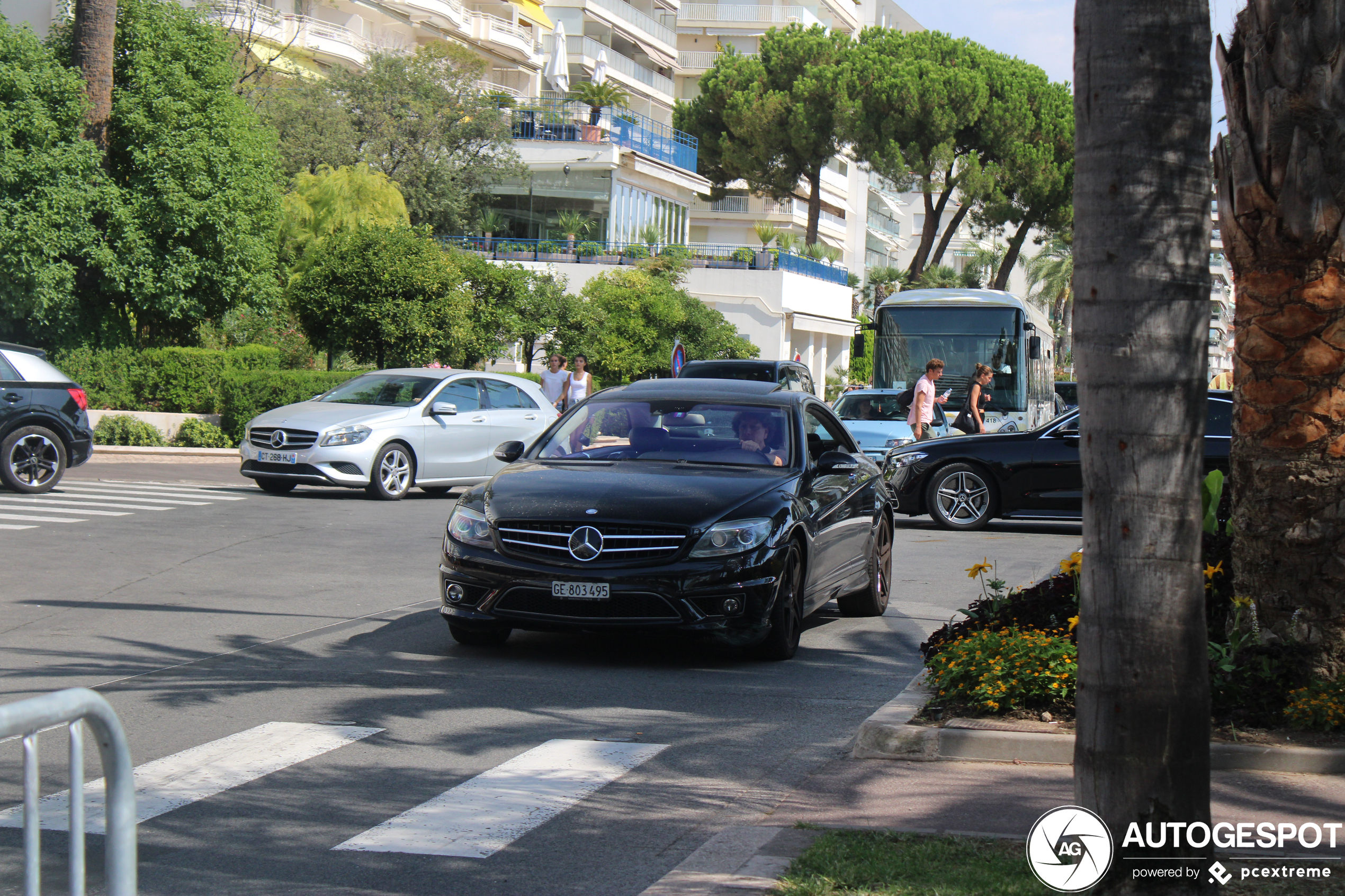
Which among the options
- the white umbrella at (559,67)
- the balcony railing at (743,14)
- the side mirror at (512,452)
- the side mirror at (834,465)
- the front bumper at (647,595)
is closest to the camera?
the front bumper at (647,595)

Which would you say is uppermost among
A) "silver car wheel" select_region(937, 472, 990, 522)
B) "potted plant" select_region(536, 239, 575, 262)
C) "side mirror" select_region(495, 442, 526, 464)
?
"potted plant" select_region(536, 239, 575, 262)

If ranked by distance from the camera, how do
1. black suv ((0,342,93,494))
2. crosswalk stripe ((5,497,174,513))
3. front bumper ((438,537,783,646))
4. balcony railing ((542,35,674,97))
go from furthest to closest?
balcony railing ((542,35,674,97)), black suv ((0,342,93,494)), crosswalk stripe ((5,497,174,513)), front bumper ((438,537,783,646))

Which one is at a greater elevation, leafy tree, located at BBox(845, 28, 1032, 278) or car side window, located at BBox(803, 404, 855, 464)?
leafy tree, located at BBox(845, 28, 1032, 278)

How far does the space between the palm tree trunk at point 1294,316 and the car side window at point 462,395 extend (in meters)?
13.5

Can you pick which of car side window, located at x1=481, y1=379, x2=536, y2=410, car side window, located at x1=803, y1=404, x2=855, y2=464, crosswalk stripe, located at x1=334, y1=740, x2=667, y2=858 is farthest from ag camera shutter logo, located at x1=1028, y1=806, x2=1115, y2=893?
car side window, located at x1=481, y1=379, x2=536, y2=410

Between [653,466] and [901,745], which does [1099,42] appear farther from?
[653,466]

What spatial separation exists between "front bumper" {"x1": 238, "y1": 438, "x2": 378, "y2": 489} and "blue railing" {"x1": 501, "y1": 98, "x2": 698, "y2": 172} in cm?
3599

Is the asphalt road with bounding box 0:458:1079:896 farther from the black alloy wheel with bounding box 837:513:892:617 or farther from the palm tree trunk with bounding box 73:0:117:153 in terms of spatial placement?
the palm tree trunk with bounding box 73:0:117:153

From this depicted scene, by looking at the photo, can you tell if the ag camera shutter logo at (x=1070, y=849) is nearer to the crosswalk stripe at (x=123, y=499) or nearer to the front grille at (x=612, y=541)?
the front grille at (x=612, y=541)

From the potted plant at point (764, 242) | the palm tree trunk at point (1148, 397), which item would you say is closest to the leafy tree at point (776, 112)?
the potted plant at point (764, 242)

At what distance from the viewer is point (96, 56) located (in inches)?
977

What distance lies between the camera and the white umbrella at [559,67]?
193 feet

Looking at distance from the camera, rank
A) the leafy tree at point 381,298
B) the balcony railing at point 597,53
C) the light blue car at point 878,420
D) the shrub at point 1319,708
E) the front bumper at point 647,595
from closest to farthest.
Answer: the shrub at point 1319,708, the front bumper at point 647,595, the light blue car at point 878,420, the leafy tree at point 381,298, the balcony railing at point 597,53

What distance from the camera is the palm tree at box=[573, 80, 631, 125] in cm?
5750
